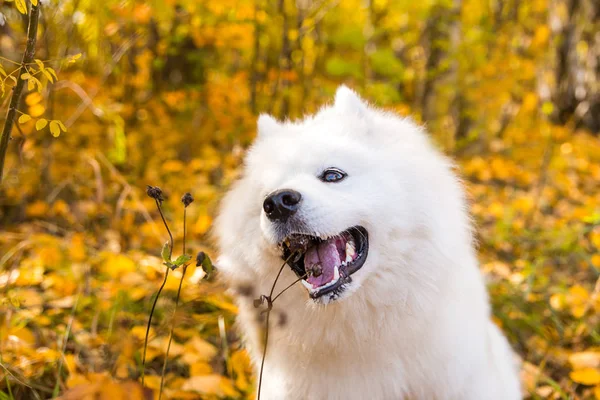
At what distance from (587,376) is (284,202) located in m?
2.26

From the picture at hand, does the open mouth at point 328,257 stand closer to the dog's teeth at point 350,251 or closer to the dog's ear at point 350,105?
the dog's teeth at point 350,251

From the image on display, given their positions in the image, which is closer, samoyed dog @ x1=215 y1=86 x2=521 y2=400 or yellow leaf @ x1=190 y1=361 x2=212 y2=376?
samoyed dog @ x1=215 y1=86 x2=521 y2=400

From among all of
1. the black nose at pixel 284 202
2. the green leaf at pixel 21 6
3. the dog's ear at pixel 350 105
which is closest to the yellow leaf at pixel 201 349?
the black nose at pixel 284 202

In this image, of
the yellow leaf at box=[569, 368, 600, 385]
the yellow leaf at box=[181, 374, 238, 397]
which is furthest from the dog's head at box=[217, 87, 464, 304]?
the yellow leaf at box=[569, 368, 600, 385]

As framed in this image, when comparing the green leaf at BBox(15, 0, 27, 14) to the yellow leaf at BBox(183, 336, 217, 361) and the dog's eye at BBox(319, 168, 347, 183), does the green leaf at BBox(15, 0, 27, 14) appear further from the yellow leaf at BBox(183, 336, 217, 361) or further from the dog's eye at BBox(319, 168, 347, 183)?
the yellow leaf at BBox(183, 336, 217, 361)

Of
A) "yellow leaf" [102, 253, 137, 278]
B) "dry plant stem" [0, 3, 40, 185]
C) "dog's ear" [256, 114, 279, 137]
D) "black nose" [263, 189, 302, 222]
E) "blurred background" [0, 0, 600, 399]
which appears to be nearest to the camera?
"dry plant stem" [0, 3, 40, 185]

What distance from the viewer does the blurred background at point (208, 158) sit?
9.66 ft

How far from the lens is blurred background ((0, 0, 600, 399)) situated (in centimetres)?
295

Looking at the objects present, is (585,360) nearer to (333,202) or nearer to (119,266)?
(333,202)

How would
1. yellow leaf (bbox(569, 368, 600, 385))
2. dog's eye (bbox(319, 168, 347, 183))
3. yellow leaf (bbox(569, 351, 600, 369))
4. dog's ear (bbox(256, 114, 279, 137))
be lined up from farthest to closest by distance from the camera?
yellow leaf (bbox(569, 351, 600, 369)) → yellow leaf (bbox(569, 368, 600, 385)) → dog's ear (bbox(256, 114, 279, 137)) → dog's eye (bbox(319, 168, 347, 183))

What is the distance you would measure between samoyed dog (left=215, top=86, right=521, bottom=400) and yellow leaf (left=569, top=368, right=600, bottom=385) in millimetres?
928

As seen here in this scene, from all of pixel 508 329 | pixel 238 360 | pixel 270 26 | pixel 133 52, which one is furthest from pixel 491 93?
pixel 238 360

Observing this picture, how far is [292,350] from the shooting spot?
2148 millimetres

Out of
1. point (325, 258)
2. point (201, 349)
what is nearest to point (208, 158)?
point (201, 349)
